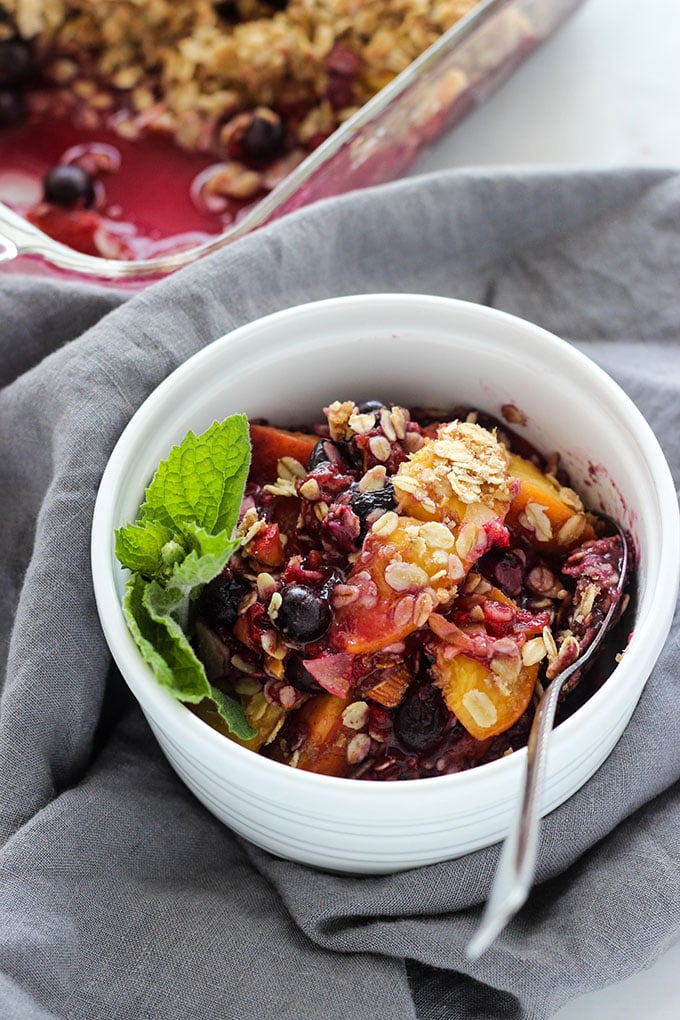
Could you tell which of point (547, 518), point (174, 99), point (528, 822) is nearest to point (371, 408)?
A: point (547, 518)

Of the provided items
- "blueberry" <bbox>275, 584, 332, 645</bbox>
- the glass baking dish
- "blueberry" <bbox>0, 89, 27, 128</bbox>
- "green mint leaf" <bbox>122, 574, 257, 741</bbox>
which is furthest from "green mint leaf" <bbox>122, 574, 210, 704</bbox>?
"blueberry" <bbox>0, 89, 27, 128</bbox>

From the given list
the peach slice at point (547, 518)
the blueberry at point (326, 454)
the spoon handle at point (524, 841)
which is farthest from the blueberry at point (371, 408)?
the spoon handle at point (524, 841)

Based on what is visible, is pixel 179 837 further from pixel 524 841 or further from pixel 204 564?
pixel 524 841

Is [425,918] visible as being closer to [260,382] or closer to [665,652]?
[665,652]

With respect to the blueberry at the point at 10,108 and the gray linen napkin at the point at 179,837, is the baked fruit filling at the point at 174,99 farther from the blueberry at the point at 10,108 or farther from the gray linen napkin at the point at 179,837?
the gray linen napkin at the point at 179,837

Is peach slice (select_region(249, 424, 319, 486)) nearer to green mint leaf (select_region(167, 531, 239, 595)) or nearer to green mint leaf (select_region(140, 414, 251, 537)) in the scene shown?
green mint leaf (select_region(140, 414, 251, 537))
